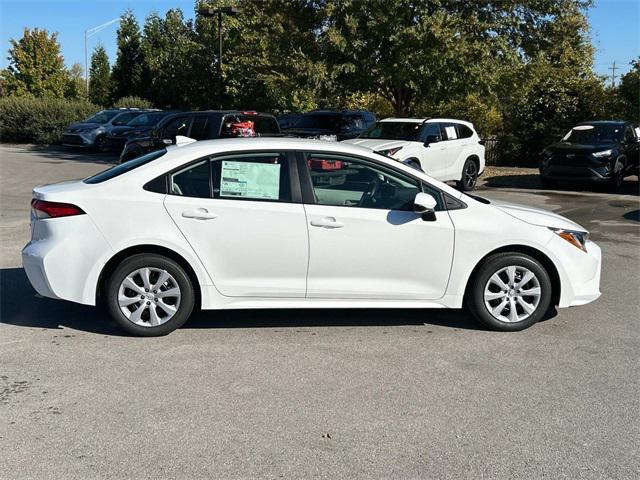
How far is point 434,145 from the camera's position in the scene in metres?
14.4

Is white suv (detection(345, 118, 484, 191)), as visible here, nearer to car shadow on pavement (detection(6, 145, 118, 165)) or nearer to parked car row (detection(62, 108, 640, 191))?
parked car row (detection(62, 108, 640, 191))

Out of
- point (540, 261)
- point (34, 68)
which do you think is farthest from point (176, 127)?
point (34, 68)

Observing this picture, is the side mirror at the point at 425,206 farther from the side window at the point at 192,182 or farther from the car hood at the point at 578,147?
the car hood at the point at 578,147

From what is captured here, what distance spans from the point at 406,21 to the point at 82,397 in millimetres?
14918

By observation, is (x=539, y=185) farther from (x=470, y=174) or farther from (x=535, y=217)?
(x=535, y=217)

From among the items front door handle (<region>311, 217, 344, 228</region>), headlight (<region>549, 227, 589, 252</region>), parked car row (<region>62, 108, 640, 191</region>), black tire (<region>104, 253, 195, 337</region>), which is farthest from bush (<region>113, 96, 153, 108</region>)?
headlight (<region>549, 227, 589, 252</region>)

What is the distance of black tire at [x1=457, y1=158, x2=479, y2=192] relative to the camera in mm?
15680

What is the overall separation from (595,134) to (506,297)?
40.6 feet

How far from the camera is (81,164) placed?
21.3m

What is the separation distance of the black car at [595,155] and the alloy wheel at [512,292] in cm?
1081

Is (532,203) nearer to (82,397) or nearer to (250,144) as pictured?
(250,144)

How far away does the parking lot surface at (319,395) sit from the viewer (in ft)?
11.3

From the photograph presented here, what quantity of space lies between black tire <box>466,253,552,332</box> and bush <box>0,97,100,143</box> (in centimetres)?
2862

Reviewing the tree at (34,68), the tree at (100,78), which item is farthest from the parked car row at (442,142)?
the tree at (34,68)
